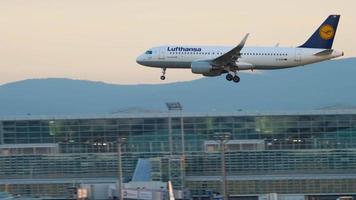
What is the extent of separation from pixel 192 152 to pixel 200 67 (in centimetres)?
2331

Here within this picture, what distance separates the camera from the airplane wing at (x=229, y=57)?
128m

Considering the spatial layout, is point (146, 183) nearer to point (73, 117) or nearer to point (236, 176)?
point (236, 176)

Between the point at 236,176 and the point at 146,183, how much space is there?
55.3ft

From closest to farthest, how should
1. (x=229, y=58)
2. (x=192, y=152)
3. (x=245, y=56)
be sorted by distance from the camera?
(x=229, y=58)
(x=245, y=56)
(x=192, y=152)

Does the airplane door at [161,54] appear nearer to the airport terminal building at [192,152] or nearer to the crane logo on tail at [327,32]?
the airport terminal building at [192,152]

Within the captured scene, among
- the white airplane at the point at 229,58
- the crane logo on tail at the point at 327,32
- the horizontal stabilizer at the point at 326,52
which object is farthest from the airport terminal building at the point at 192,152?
the crane logo on tail at the point at 327,32

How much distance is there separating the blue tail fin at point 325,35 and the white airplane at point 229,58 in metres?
3.50

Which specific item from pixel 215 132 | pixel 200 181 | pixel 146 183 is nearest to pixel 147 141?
pixel 215 132

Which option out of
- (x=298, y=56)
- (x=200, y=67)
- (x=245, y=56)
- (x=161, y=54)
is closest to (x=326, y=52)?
(x=298, y=56)

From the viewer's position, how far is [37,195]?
134 meters

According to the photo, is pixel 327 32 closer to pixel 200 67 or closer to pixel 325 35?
pixel 325 35

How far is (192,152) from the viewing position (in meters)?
147

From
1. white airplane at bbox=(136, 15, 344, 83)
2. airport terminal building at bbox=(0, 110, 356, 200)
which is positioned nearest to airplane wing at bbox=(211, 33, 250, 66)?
white airplane at bbox=(136, 15, 344, 83)

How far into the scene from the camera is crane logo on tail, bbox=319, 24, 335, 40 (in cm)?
14150
